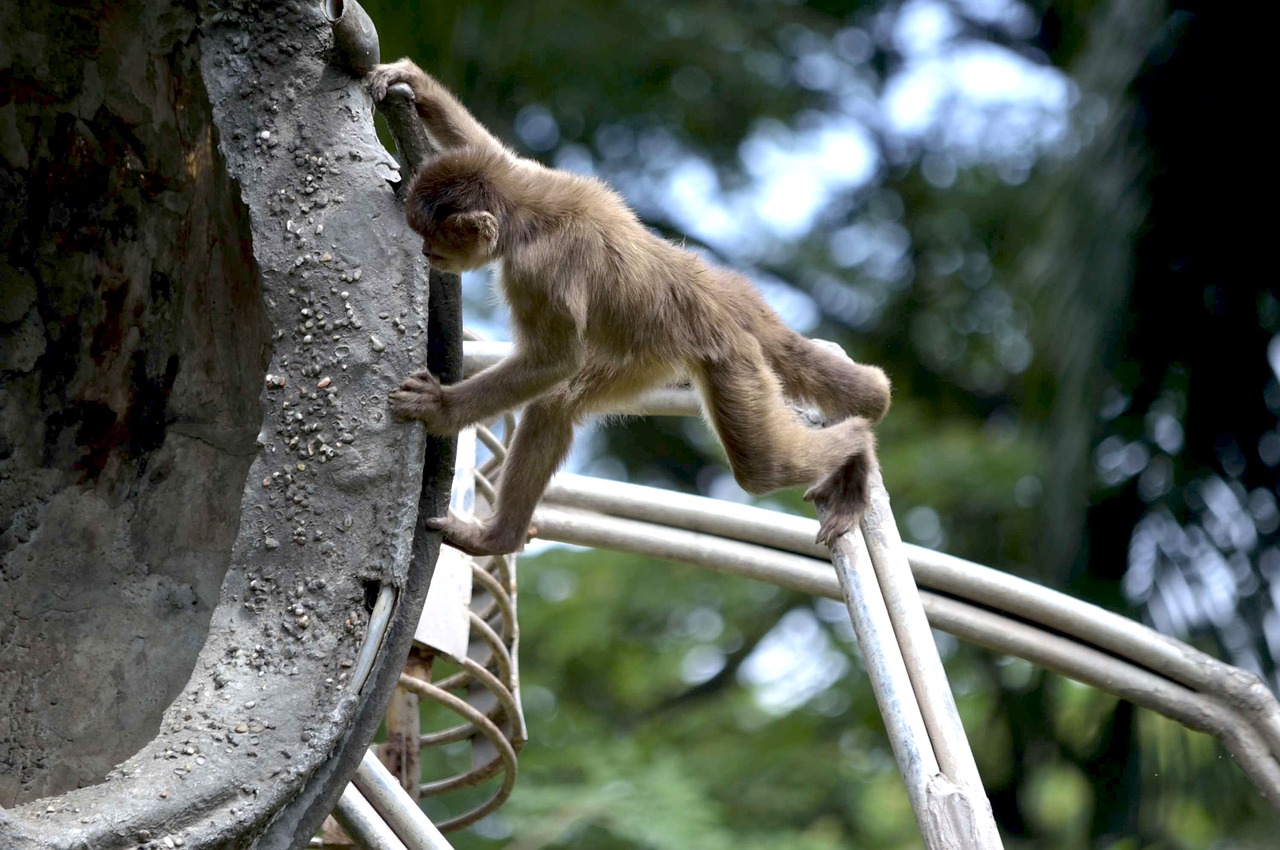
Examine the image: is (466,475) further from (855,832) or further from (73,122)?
(855,832)

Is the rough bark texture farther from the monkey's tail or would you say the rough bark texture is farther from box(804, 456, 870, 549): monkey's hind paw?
the monkey's tail

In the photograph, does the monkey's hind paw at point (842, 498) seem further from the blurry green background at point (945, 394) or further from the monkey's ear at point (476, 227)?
the blurry green background at point (945, 394)

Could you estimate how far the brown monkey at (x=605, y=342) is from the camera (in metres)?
3.45

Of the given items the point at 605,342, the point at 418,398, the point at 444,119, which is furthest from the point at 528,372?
the point at 418,398

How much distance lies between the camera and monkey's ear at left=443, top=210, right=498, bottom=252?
3129mm

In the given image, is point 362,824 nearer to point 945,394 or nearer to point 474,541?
point 474,541

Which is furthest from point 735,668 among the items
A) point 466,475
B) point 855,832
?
point 466,475

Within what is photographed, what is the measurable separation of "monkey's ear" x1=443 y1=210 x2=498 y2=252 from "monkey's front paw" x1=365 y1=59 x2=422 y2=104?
315mm

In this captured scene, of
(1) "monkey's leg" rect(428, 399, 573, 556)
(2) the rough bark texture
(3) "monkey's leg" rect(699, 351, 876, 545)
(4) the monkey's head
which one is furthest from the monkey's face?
(3) "monkey's leg" rect(699, 351, 876, 545)

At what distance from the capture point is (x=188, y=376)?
120 inches

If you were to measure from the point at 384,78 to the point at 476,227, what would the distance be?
493 millimetres

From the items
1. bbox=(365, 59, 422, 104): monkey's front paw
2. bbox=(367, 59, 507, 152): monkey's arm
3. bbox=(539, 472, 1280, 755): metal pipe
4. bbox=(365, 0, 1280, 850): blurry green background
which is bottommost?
bbox=(365, 0, 1280, 850): blurry green background

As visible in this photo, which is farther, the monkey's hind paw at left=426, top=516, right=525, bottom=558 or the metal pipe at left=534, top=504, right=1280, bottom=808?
the metal pipe at left=534, top=504, right=1280, bottom=808

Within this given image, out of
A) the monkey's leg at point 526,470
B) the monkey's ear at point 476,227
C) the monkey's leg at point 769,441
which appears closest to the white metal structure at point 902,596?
the monkey's leg at point 769,441
